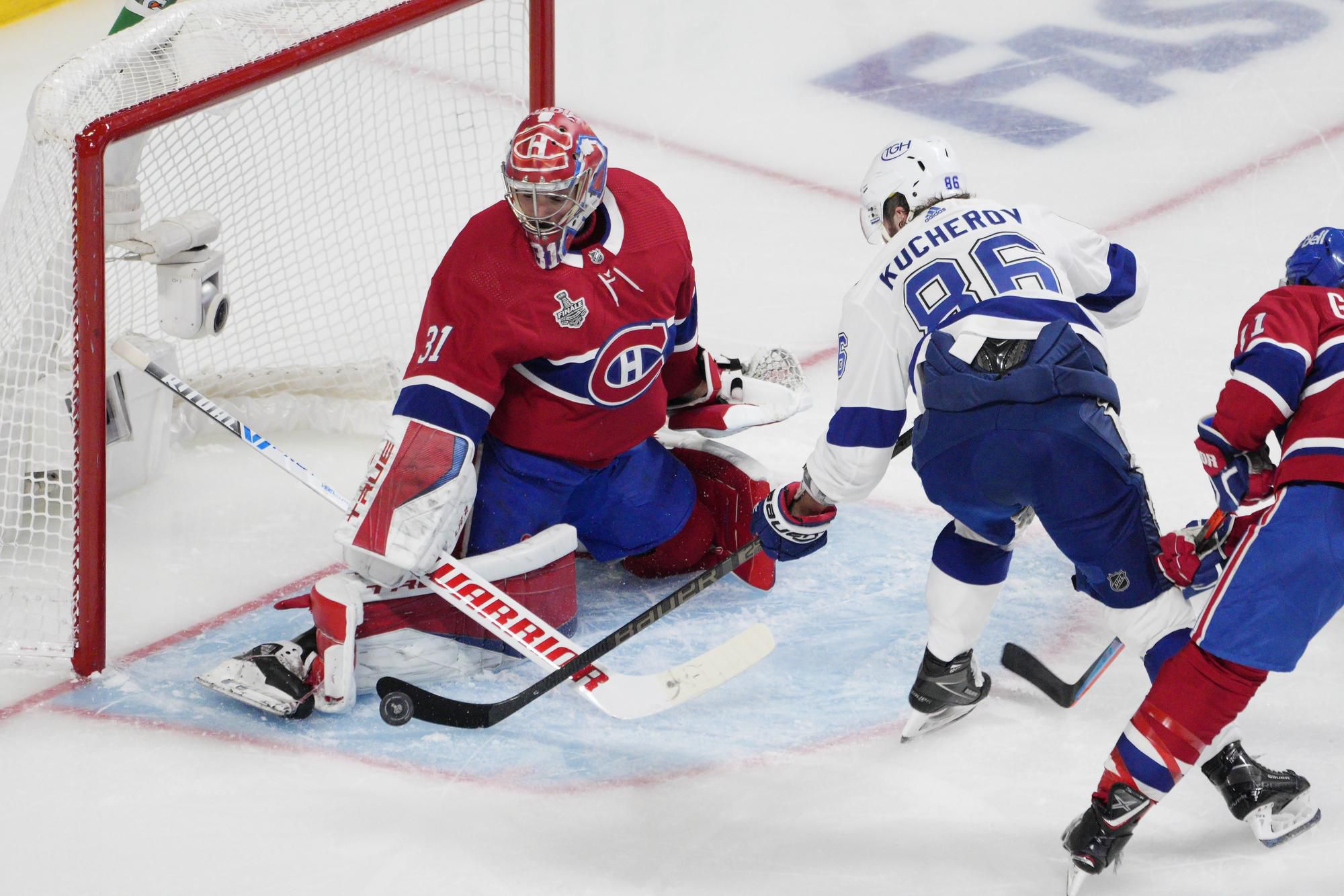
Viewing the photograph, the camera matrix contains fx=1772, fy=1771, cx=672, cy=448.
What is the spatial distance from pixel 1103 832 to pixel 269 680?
1309 mm

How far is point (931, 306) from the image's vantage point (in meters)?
2.49

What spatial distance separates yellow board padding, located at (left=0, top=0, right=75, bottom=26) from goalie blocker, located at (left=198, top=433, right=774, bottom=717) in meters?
3.49

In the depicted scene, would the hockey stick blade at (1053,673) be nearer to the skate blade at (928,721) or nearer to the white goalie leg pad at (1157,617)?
the skate blade at (928,721)

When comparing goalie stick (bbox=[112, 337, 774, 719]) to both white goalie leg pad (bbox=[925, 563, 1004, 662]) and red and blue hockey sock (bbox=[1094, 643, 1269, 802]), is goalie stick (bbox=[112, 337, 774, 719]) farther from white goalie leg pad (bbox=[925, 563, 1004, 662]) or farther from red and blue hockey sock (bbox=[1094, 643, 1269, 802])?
red and blue hockey sock (bbox=[1094, 643, 1269, 802])

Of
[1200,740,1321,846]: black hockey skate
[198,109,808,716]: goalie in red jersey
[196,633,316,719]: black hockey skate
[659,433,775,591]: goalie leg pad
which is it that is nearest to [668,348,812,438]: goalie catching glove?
[659,433,775,591]: goalie leg pad

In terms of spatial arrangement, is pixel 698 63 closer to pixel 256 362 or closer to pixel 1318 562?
pixel 256 362

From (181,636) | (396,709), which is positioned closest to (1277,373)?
(396,709)

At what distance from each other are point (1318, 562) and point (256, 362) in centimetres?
231

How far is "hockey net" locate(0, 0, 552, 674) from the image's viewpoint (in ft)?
9.34

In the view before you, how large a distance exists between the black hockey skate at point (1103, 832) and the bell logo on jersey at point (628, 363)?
100 centimetres

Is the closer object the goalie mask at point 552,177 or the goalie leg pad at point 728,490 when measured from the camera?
the goalie mask at point 552,177

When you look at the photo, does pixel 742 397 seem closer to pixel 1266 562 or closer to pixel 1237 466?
pixel 1237 466

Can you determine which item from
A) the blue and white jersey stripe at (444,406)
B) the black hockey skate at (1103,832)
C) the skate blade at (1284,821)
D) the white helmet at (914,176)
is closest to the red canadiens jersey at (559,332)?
the blue and white jersey stripe at (444,406)

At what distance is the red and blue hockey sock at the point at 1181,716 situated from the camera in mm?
2316
